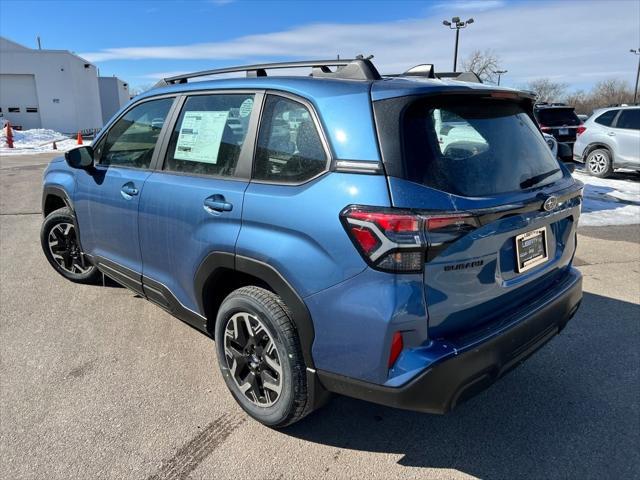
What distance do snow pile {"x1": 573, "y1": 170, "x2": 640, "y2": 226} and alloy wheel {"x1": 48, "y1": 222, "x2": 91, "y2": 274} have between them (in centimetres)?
715

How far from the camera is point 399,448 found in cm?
258

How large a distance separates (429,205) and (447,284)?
348mm

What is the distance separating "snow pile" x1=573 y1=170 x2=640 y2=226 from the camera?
8070mm

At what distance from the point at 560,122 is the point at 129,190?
13.4 m

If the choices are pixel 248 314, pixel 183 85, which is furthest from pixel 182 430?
pixel 183 85

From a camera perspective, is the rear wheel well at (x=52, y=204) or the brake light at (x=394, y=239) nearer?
the brake light at (x=394, y=239)

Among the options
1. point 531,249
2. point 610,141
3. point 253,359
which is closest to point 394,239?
Result: point 531,249

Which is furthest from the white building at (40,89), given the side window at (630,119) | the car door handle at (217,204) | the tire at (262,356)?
the tire at (262,356)

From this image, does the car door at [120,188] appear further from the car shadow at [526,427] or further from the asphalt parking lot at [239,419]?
the car shadow at [526,427]

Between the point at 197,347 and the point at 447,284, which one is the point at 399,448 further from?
the point at 197,347

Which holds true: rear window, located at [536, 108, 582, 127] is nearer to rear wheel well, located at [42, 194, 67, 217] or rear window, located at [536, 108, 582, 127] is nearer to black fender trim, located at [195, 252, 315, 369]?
rear wheel well, located at [42, 194, 67, 217]

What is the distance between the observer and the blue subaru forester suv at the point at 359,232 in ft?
6.60

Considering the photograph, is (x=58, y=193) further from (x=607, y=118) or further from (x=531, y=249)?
(x=607, y=118)

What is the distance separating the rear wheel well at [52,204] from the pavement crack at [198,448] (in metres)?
3.07
